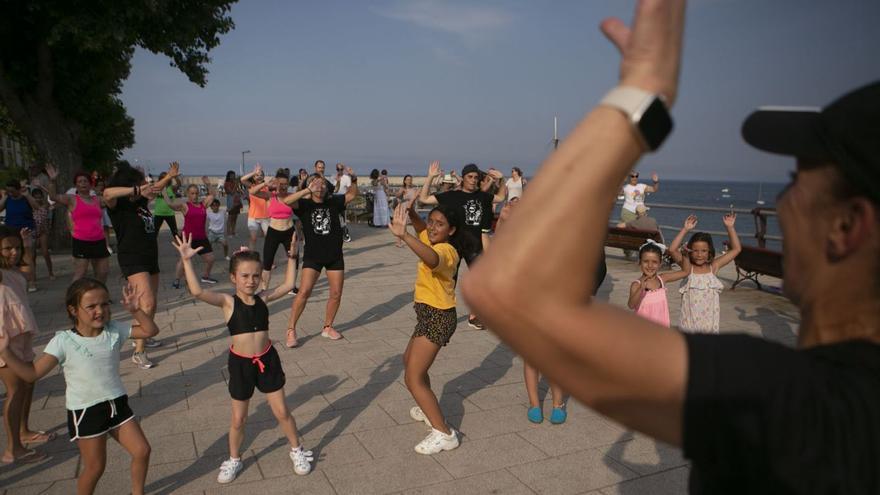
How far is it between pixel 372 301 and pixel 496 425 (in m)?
5.15

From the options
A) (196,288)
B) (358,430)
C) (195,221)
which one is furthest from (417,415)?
(195,221)

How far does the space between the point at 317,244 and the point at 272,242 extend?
76.7 inches

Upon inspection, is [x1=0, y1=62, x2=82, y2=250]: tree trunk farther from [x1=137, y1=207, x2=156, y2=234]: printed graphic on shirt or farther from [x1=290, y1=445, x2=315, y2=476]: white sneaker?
[x1=290, y1=445, x2=315, y2=476]: white sneaker

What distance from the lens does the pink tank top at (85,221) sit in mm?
7449

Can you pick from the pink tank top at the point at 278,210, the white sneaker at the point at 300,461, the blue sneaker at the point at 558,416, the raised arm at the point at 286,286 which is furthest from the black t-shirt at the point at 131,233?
the blue sneaker at the point at 558,416

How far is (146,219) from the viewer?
256 inches

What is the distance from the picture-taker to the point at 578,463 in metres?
4.14

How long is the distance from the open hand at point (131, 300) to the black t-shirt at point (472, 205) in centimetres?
423

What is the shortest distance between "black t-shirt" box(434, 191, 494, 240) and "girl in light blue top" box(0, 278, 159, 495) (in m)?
4.53

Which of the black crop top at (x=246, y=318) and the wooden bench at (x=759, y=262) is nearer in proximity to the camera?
the black crop top at (x=246, y=318)

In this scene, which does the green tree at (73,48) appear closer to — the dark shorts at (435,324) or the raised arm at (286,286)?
the raised arm at (286,286)

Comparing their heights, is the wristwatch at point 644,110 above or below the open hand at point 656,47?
below

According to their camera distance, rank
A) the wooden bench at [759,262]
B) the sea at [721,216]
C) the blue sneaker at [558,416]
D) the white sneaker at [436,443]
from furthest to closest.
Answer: the wooden bench at [759,262], the blue sneaker at [558,416], the white sneaker at [436,443], the sea at [721,216]

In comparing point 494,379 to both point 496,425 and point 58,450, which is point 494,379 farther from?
point 58,450
